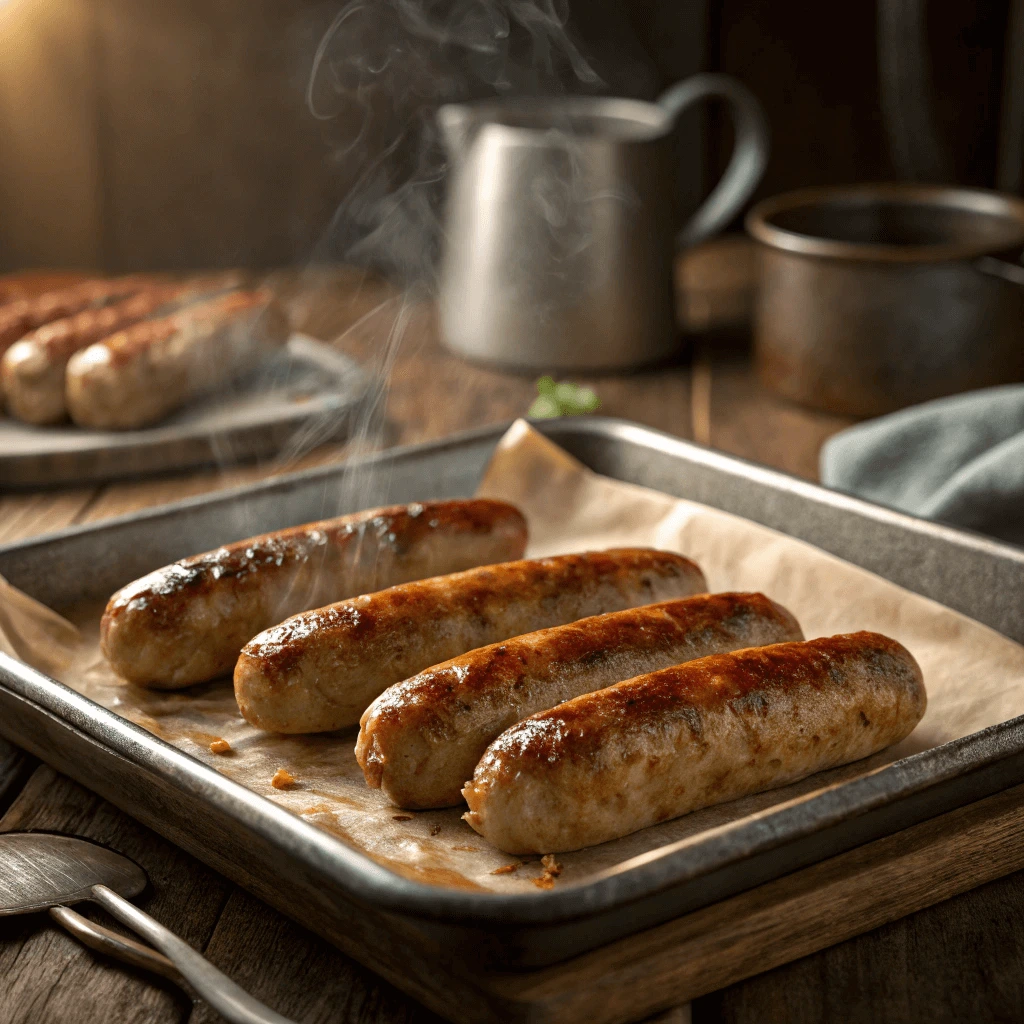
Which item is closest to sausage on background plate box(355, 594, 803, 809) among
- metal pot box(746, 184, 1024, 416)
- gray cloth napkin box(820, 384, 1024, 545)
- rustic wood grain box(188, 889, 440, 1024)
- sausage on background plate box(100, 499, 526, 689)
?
rustic wood grain box(188, 889, 440, 1024)

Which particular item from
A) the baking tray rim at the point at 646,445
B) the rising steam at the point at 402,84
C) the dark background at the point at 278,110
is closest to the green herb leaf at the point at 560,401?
the baking tray rim at the point at 646,445

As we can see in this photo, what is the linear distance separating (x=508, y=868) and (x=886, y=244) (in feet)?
8.60

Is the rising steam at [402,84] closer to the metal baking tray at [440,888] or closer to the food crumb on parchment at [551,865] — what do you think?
the metal baking tray at [440,888]

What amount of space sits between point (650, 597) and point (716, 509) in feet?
1.47

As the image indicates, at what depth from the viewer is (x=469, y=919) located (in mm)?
1221

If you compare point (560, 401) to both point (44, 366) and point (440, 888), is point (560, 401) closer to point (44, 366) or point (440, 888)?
point (44, 366)

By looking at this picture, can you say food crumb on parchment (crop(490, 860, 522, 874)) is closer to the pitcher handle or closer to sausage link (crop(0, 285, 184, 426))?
sausage link (crop(0, 285, 184, 426))

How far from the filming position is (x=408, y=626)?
6.20ft

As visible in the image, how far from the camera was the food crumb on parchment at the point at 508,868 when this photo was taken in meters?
A: 1.54

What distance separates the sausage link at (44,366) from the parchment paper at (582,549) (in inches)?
44.5

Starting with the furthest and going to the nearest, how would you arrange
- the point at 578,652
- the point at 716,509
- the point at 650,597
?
the point at 716,509
the point at 650,597
the point at 578,652

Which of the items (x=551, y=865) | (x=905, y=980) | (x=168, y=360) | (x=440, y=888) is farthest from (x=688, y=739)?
(x=168, y=360)

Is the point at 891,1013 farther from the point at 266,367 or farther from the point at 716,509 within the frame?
the point at 266,367

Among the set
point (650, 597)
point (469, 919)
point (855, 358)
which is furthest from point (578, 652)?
point (855, 358)
